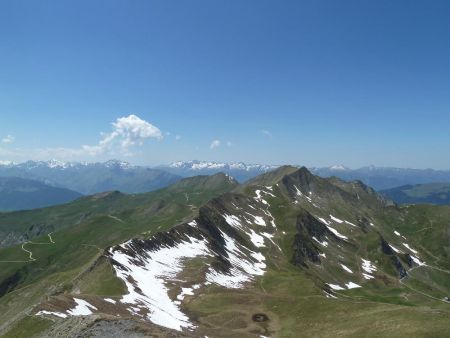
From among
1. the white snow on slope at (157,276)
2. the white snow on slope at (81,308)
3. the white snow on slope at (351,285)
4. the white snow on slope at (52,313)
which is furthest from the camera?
the white snow on slope at (351,285)

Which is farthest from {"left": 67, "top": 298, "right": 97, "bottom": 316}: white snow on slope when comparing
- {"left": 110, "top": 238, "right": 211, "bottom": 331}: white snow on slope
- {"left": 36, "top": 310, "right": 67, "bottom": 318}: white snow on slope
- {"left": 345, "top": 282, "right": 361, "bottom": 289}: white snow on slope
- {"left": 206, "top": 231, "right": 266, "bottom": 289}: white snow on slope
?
{"left": 345, "top": 282, "right": 361, "bottom": 289}: white snow on slope

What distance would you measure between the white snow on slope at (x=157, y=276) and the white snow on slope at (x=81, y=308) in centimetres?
1174

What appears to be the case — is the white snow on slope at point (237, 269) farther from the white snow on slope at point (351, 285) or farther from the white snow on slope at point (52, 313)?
the white snow on slope at point (52, 313)

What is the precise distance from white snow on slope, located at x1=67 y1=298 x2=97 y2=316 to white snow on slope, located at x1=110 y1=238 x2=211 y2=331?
11735mm

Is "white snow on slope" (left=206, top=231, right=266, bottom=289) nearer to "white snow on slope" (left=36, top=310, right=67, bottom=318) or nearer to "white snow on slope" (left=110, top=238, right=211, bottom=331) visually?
"white snow on slope" (left=110, top=238, right=211, bottom=331)

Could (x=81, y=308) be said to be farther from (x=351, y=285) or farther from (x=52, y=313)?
(x=351, y=285)

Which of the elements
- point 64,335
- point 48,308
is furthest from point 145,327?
point 48,308

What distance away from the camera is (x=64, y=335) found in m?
47.7

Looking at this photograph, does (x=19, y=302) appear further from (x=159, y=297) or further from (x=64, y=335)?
(x=64, y=335)

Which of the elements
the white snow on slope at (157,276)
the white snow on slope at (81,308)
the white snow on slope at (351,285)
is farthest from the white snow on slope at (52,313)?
the white snow on slope at (351,285)

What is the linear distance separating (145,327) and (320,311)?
51.6m

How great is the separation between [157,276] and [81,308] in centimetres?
5111

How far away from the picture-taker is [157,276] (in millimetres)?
114125

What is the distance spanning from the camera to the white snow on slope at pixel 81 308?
6048 cm
